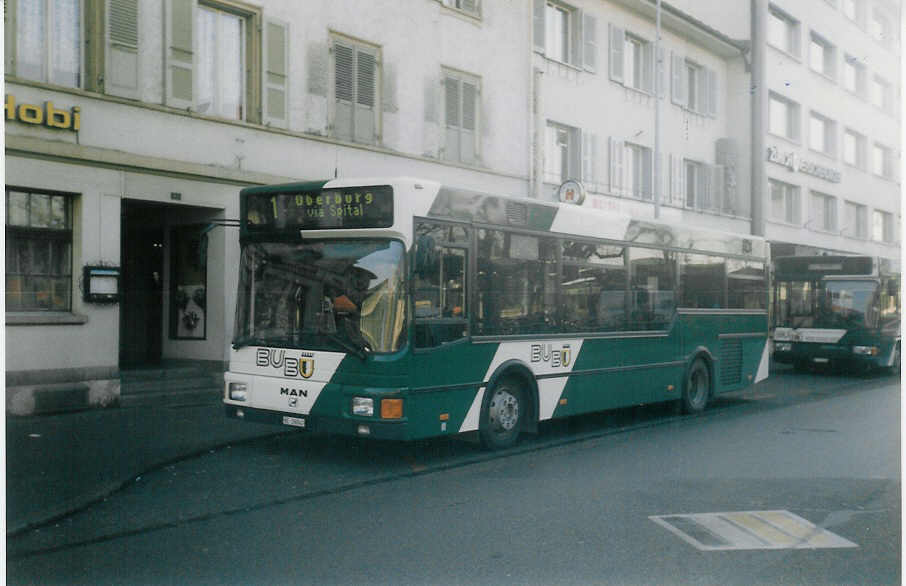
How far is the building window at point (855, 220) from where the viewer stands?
2502 cm

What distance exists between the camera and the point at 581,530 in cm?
620

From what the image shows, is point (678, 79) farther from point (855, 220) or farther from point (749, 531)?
point (749, 531)

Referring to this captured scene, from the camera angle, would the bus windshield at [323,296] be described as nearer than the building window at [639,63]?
Yes

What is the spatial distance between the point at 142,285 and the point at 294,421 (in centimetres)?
756

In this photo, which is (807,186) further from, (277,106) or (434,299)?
(434,299)

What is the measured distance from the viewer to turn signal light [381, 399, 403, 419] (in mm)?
8102

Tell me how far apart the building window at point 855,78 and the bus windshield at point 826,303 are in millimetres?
5195

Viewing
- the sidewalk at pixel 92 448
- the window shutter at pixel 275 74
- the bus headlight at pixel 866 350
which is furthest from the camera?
the bus headlight at pixel 866 350

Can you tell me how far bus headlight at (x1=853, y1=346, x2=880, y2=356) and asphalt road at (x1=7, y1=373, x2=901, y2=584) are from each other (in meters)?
8.32

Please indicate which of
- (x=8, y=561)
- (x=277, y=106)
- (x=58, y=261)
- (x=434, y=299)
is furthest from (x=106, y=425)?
(x=277, y=106)

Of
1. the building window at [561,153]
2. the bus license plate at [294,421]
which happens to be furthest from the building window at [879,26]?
the building window at [561,153]

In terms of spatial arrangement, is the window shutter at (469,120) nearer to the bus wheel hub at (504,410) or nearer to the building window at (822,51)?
the building window at (822,51)

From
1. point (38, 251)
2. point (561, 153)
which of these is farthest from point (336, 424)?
point (561, 153)

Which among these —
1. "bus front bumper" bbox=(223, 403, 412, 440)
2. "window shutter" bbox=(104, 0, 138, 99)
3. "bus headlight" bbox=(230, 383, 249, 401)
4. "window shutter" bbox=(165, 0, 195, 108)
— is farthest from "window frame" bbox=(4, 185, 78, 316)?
"bus front bumper" bbox=(223, 403, 412, 440)
